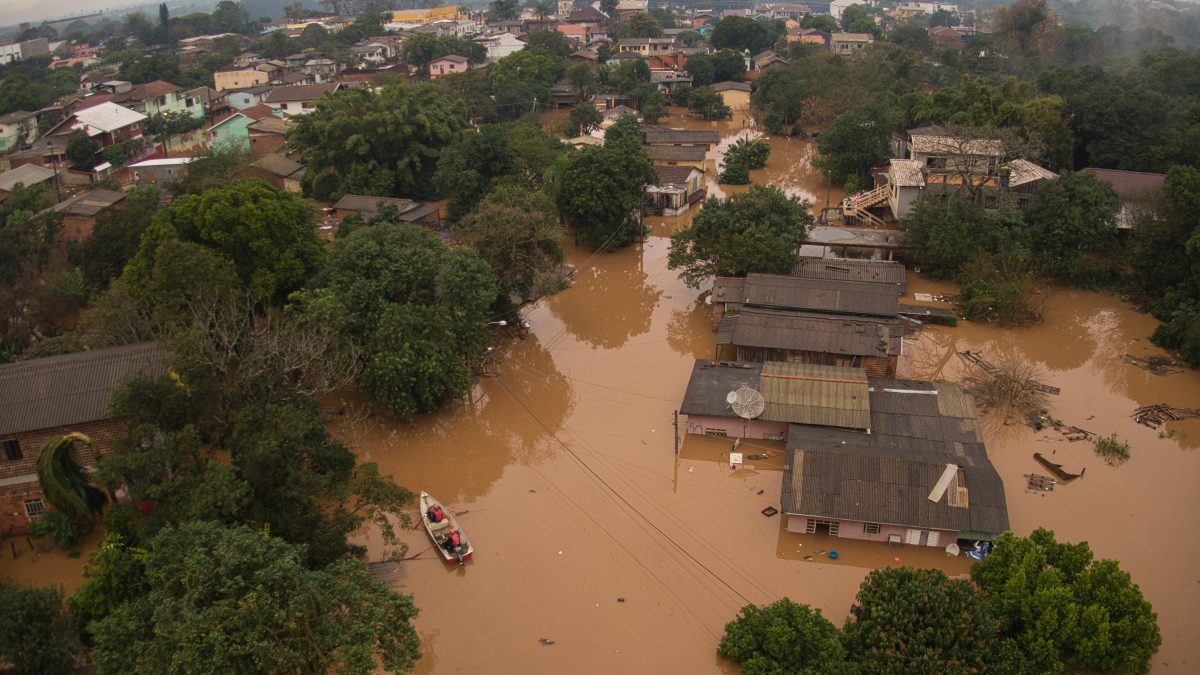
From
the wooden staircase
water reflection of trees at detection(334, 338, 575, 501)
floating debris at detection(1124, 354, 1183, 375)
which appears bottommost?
water reflection of trees at detection(334, 338, 575, 501)

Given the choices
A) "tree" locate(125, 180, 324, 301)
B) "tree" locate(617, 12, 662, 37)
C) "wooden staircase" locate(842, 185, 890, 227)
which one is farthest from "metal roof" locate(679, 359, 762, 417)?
"tree" locate(617, 12, 662, 37)

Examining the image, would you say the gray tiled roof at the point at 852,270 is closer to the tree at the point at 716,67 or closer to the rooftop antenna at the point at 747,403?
the rooftop antenna at the point at 747,403

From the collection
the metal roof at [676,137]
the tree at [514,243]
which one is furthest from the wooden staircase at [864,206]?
the metal roof at [676,137]

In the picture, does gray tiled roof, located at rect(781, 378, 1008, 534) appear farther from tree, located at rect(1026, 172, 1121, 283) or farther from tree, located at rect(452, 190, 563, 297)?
tree, located at rect(1026, 172, 1121, 283)

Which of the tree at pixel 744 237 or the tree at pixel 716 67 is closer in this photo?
the tree at pixel 744 237

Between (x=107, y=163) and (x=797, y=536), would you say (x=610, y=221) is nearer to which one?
(x=797, y=536)

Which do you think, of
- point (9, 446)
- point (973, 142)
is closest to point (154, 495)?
point (9, 446)
